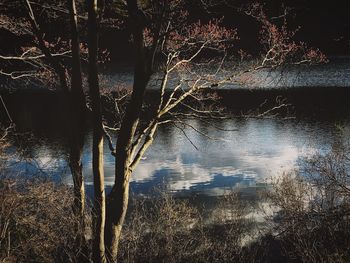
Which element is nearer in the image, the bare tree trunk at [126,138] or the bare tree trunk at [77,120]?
the bare tree trunk at [126,138]

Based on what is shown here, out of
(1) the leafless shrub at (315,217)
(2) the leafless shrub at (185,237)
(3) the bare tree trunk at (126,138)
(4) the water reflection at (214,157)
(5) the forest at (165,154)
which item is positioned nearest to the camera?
(3) the bare tree trunk at (126,138)

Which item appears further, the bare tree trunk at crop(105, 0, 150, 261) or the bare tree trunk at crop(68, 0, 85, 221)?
the bare tree trunk at crop(68, 0, 85, 221)

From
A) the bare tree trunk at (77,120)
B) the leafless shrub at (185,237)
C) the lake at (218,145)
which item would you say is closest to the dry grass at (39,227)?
the bare tree trunk at (77,120)

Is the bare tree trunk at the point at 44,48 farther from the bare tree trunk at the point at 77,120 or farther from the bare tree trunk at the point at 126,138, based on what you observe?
the bare tree trunk at the point at 126,138

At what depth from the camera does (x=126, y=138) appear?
26.8 ft

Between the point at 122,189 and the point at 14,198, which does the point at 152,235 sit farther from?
the point at 122,189

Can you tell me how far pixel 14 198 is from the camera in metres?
10.2

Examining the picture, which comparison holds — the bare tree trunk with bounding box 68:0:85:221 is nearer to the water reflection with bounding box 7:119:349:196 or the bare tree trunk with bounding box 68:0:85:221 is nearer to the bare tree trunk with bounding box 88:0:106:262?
the bare tree trunk with bounding box 88:0:106:262

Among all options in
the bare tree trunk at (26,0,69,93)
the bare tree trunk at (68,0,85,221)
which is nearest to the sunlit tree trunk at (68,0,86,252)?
the bare tree trunk at (68,0,85,221)

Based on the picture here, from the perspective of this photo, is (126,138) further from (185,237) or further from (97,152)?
(185,237)

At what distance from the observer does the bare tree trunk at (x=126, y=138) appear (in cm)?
760

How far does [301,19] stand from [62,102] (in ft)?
98.1

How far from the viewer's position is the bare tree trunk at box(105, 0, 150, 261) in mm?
7602

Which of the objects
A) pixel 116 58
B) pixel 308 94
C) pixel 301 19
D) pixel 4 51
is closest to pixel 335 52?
pixel 301 19
